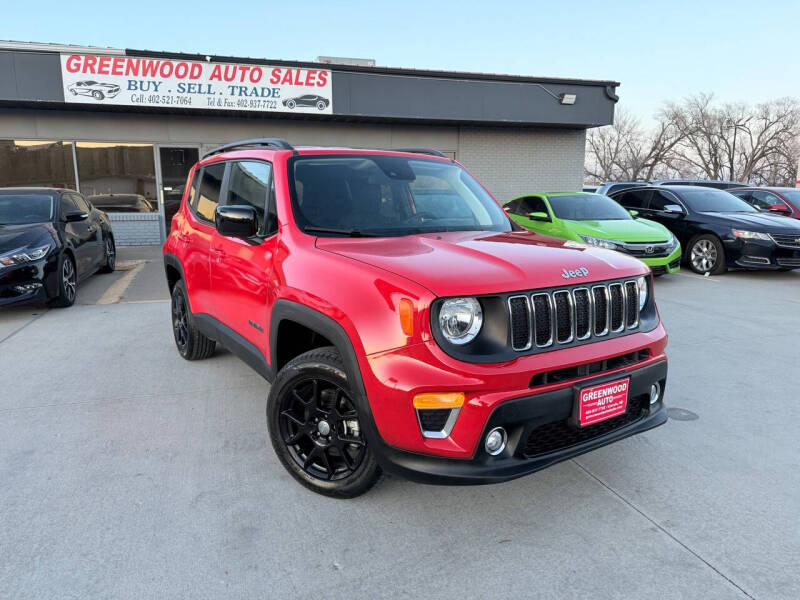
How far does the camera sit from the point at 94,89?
12039 mm

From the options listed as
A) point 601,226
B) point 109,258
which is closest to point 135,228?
point 109,258

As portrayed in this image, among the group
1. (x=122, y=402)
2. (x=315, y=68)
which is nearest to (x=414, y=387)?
(x=122, y=402)

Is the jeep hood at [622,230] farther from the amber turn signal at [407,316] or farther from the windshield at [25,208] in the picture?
the windshield at [25,208]

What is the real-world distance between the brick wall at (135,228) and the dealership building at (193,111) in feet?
0.09

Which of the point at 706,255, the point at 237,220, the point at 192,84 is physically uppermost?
the point at 192,84

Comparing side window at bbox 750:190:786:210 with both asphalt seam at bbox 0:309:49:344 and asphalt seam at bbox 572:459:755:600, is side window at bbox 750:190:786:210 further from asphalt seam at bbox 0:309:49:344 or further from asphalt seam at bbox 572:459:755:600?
asphalt seam at bbox 0:309:49:344

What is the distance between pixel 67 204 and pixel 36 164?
623 centimetres

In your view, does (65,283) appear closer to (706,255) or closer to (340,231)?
(340,231)

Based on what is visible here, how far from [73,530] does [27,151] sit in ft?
44.2

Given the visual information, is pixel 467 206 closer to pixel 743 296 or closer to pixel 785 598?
pixel 785 598

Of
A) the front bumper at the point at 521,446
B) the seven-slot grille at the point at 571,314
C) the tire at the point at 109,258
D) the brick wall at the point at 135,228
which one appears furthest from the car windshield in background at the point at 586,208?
the brick wall at the point at 135,228

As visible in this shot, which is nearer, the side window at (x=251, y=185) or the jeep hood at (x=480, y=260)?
the jeep hood at (x=480, y=260)

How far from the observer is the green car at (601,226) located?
28.0 feet

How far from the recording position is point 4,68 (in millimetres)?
11445
